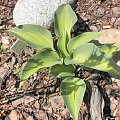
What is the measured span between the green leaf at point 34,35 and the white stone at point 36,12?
1.02 ft

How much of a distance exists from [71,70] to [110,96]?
12.1 inches

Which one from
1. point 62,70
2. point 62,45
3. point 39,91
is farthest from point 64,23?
point 39,91

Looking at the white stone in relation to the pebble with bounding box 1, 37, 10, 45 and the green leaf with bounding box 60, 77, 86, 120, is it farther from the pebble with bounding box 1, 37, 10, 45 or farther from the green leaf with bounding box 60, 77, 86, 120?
the green leaf with bounding box 60, 77, 86, 120

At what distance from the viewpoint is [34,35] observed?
7.30 ft

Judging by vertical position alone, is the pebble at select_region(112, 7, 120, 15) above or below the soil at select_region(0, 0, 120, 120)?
above

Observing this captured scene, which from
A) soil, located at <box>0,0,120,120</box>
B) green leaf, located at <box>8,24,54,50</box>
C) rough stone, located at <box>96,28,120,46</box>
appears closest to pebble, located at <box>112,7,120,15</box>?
soil, located at <box>0,0,120,120</box>

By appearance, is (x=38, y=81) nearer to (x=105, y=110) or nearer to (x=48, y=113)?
(x=48, y=113)

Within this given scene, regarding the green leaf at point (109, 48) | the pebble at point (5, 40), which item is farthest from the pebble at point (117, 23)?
the pebble at point (5, 40)

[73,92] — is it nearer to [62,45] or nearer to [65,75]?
A: [65,75]

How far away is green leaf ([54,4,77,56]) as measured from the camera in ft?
7.36

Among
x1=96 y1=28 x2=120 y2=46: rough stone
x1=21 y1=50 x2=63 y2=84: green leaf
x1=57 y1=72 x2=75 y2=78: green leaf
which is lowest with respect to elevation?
x1=57 y1=72 x2=75 y2=78: green leaf

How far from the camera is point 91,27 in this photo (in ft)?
8.57

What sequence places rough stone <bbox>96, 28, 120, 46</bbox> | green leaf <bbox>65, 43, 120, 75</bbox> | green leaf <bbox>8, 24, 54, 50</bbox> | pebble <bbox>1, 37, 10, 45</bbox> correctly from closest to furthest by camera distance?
green leaf <bbox>65, 43, 120, 75</bbox>
green leaf <bbox>8, 24, 54, 50</bbox>
rough stone <bbox>96, 28, 120, 46</bbox>
pebble <bbox>1, 37, 10, 45</bbox>

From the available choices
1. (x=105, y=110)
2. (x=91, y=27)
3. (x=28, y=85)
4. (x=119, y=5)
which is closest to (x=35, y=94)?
(x=28, y=85)
